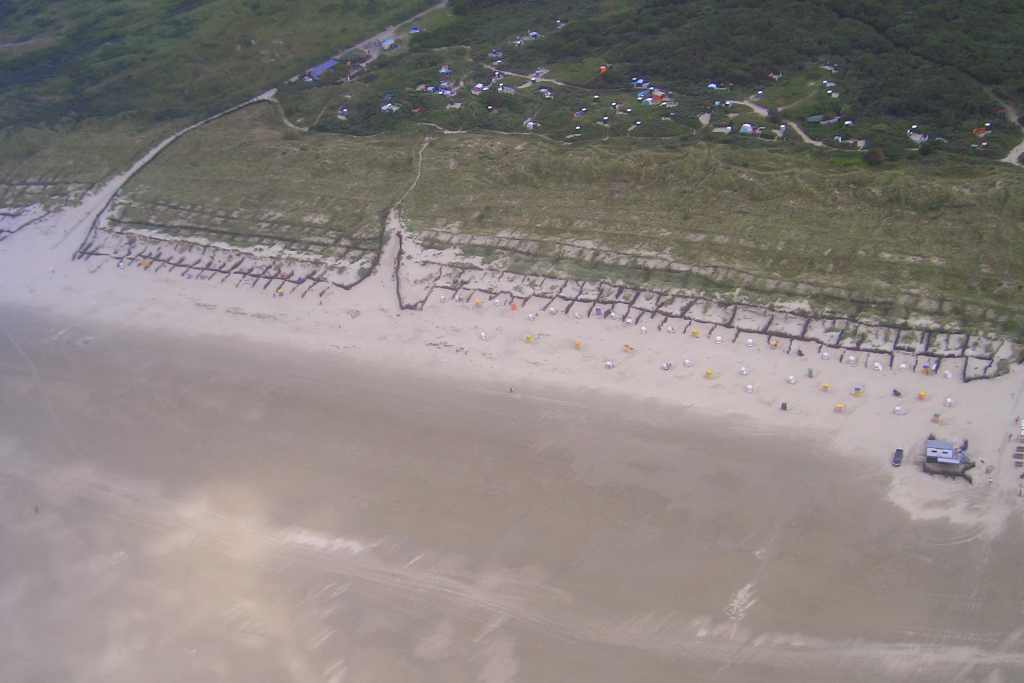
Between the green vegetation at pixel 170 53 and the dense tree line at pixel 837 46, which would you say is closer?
the dense tree line at pixel 837 46

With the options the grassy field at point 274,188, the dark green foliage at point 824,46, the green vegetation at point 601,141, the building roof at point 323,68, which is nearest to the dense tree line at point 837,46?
the dark green foliage at point 824,46

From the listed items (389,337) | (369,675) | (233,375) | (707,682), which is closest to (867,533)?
(707,682)

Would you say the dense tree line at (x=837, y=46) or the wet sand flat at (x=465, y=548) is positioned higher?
the dense tree line at (x=837, y=46)

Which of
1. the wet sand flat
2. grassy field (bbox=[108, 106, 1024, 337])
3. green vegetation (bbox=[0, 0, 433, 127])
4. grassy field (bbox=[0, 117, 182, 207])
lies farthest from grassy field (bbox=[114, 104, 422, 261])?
the wet sand flat

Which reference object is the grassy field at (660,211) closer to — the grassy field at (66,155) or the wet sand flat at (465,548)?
the grassy field at (66,155)

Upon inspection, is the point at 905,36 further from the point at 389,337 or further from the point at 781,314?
the point at 389,337
